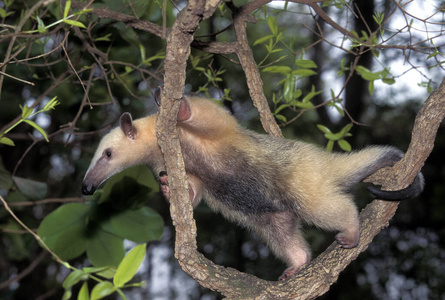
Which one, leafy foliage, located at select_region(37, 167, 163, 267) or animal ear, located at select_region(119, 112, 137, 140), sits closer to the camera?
animal ear, located at select_region(119, 112, 137, 140)

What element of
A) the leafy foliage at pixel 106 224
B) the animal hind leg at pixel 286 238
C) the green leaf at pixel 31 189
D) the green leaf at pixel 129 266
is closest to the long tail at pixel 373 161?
the animal hind leg at pixel 286 238

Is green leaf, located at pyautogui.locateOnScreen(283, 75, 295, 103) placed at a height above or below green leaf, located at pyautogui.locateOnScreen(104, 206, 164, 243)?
above

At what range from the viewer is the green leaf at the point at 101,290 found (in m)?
1.33

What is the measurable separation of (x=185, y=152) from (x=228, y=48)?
0.81 m

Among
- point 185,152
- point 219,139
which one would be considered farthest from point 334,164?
point 185,152

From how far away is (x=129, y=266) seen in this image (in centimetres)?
141

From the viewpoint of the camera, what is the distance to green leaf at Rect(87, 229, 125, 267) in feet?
11.6

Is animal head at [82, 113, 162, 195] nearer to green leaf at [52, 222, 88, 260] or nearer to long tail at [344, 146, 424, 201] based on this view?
green leaf at [52, 222, 88, 260]

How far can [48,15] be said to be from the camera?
4.01m

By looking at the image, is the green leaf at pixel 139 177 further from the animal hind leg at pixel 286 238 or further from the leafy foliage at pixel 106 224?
the animal hind leg at pixel 286 238

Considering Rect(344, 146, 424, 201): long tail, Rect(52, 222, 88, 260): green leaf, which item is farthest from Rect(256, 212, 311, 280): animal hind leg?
Rect(52, 222, 88, 260): green leaf

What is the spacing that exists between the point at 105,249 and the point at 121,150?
91 cm

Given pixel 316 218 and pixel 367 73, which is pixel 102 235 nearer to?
pixel 316 218

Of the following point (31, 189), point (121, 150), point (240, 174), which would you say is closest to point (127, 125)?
point (121, 150)
